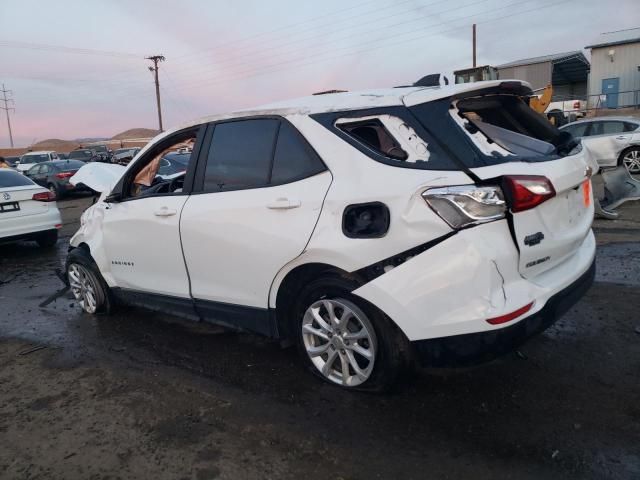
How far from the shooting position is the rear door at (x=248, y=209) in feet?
10.3

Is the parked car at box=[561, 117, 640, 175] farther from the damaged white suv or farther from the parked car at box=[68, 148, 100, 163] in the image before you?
the parked car at box=[68, 148, 100, 163]

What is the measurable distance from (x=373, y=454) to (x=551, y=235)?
59.6 inches

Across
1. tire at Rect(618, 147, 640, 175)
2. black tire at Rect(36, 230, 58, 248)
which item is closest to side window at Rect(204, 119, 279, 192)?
black tire at Rect(36, 230, 58, 248)

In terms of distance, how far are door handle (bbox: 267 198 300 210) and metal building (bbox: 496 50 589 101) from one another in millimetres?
38304

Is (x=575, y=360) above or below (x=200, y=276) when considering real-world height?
below

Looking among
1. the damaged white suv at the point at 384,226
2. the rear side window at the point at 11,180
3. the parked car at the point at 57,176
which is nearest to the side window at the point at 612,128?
the damaged white suv at the point at 384,226

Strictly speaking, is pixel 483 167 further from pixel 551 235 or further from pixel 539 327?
pixel 539 327

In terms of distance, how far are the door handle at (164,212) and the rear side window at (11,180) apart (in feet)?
19.1

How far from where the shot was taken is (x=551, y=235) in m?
2.85

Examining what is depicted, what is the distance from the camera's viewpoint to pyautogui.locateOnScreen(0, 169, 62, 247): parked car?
26.9 ft

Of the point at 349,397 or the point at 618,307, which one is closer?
the point at 349,397

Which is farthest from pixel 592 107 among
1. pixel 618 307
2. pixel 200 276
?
pixel 200 276

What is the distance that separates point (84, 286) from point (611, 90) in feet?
122

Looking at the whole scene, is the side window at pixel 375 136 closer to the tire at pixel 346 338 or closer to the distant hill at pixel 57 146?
the tire at pixel 346 338
